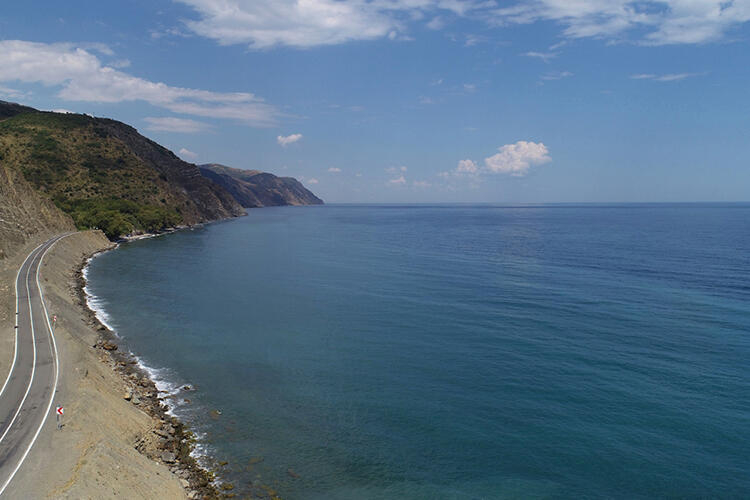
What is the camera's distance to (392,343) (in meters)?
45.2

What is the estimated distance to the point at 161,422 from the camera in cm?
2991

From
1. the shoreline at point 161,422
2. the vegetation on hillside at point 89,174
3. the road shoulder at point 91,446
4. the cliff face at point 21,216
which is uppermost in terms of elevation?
the vegetation on hillside at point 89,174

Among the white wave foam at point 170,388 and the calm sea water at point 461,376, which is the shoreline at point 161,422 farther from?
the calm sea water at point 461,376

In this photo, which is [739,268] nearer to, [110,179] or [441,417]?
[441,417]

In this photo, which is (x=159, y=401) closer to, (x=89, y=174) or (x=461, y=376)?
(x=461, y=376)

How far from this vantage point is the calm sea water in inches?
1019

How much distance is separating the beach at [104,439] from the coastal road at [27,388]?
1.56 ft

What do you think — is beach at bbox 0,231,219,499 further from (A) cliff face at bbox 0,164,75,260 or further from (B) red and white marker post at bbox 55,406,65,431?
(A) cliff face at bbox 0,164,75,260

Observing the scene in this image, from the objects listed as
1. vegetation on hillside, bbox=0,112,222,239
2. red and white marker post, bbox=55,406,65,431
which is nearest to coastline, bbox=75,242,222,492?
red and white marker post, bbox=55,406,65,431

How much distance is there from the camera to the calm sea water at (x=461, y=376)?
25891 millimetres

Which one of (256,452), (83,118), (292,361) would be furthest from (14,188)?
(83,118)

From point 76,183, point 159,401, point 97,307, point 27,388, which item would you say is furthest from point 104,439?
point 76,183

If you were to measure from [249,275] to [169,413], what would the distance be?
172 ft

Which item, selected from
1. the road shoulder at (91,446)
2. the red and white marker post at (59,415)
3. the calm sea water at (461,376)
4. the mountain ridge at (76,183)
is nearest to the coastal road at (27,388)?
the red and white marker post at (59,415)
